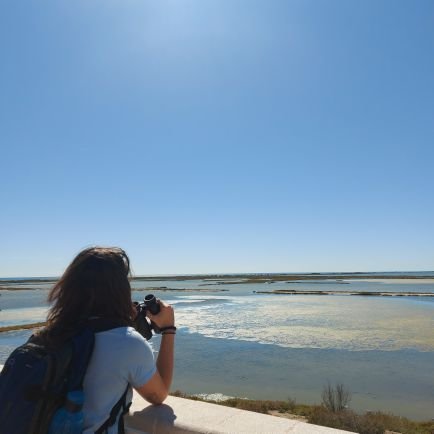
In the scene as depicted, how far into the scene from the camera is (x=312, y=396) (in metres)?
11.3

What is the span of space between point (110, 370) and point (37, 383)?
33 cm

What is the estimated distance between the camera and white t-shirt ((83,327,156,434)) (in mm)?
1951

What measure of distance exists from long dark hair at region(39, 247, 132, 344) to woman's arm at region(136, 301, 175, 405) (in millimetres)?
382

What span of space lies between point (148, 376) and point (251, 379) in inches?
473

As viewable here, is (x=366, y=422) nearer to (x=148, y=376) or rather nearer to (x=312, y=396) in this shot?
(x=312, y=396)

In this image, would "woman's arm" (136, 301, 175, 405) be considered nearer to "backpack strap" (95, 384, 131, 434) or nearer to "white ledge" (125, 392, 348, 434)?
"backpack strap" (95, 384, 131, 434)

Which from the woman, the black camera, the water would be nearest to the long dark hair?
the woman

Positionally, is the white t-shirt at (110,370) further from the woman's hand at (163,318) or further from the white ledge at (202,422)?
the white ledge at (202,422)

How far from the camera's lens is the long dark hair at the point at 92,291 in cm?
209

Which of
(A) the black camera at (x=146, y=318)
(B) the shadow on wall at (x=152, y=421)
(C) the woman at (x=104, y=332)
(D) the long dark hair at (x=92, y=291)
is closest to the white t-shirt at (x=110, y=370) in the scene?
(C) the woman at (x=104, y=332)

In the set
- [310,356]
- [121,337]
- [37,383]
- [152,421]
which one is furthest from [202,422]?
Result: [310,356]

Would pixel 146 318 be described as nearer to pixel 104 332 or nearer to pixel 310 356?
pixel 104 332


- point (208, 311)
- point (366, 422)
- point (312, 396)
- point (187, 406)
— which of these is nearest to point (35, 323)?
A: point (208, 311)

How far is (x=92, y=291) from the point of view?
6.95 ft
